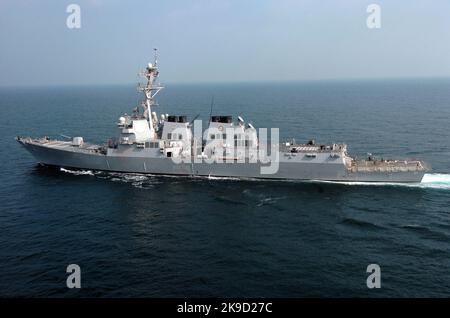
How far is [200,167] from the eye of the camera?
3969cm

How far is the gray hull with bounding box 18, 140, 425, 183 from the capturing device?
3722 cm

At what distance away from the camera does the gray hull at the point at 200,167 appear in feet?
122

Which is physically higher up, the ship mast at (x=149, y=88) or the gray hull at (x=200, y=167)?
the ship mast at (x=149, y=88)

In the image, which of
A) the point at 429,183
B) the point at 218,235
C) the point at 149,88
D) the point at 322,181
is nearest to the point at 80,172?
the point at 149,88

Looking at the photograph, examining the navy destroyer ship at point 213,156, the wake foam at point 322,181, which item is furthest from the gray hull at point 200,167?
the wake foam at point 322,181

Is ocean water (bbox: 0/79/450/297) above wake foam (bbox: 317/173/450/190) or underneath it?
underneath

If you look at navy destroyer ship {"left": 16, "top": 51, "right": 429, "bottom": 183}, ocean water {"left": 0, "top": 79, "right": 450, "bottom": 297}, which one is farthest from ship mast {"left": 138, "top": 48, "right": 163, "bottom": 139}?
ocean water {"left": 0, "top": 79, "right": 450, "bottom": 297}

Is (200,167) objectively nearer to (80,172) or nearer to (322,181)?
(322,181)

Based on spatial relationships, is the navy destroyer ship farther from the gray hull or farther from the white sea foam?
the white sea foam

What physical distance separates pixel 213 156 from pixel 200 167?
1.72 metres

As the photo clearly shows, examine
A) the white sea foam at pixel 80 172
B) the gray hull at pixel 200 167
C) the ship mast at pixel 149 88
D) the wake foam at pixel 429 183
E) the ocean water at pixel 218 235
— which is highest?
the ship mast at pixel 149 88

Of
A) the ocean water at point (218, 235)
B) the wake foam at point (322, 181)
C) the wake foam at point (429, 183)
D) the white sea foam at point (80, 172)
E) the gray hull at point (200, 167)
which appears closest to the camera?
the ocean water at point (218, 235)

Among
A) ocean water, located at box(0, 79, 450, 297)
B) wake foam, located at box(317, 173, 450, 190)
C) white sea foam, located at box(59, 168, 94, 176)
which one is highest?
white sea foam, located at box(59, 168, 94, 176)

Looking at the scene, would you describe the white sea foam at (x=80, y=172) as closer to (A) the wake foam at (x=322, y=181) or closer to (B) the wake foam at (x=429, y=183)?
(A) the wake foam at (x=322, y=181)
